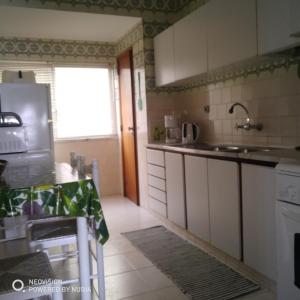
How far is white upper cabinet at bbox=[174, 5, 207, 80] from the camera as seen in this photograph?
2850 mm

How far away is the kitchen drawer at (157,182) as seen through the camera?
11.1 feet

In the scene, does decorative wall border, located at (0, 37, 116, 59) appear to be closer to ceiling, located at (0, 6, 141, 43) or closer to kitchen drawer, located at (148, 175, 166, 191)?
ceiling, located at (0, 6, 141, 43)

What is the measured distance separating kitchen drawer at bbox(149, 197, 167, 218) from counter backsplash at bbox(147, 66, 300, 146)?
0.78m

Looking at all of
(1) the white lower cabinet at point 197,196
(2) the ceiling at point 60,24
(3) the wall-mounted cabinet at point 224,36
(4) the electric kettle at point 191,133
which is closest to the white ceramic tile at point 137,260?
(1) the white lower cabinet at point 197,196

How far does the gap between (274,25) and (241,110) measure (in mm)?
995

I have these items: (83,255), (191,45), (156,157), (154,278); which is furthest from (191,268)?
(191,45)

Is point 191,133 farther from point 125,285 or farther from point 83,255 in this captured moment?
point 83,255

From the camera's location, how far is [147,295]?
2.03 m

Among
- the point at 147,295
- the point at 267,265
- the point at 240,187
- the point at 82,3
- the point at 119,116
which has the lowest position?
the point at 147,295

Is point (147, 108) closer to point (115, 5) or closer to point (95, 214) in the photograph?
point (115, 5)

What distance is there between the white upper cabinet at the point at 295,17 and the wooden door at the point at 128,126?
8.30 feet

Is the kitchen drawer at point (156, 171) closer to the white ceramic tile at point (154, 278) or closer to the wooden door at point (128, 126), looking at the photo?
the wooden door at point (128, 126)

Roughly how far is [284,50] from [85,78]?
3140 mm

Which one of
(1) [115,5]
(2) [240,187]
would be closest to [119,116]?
(1) [115,5]
